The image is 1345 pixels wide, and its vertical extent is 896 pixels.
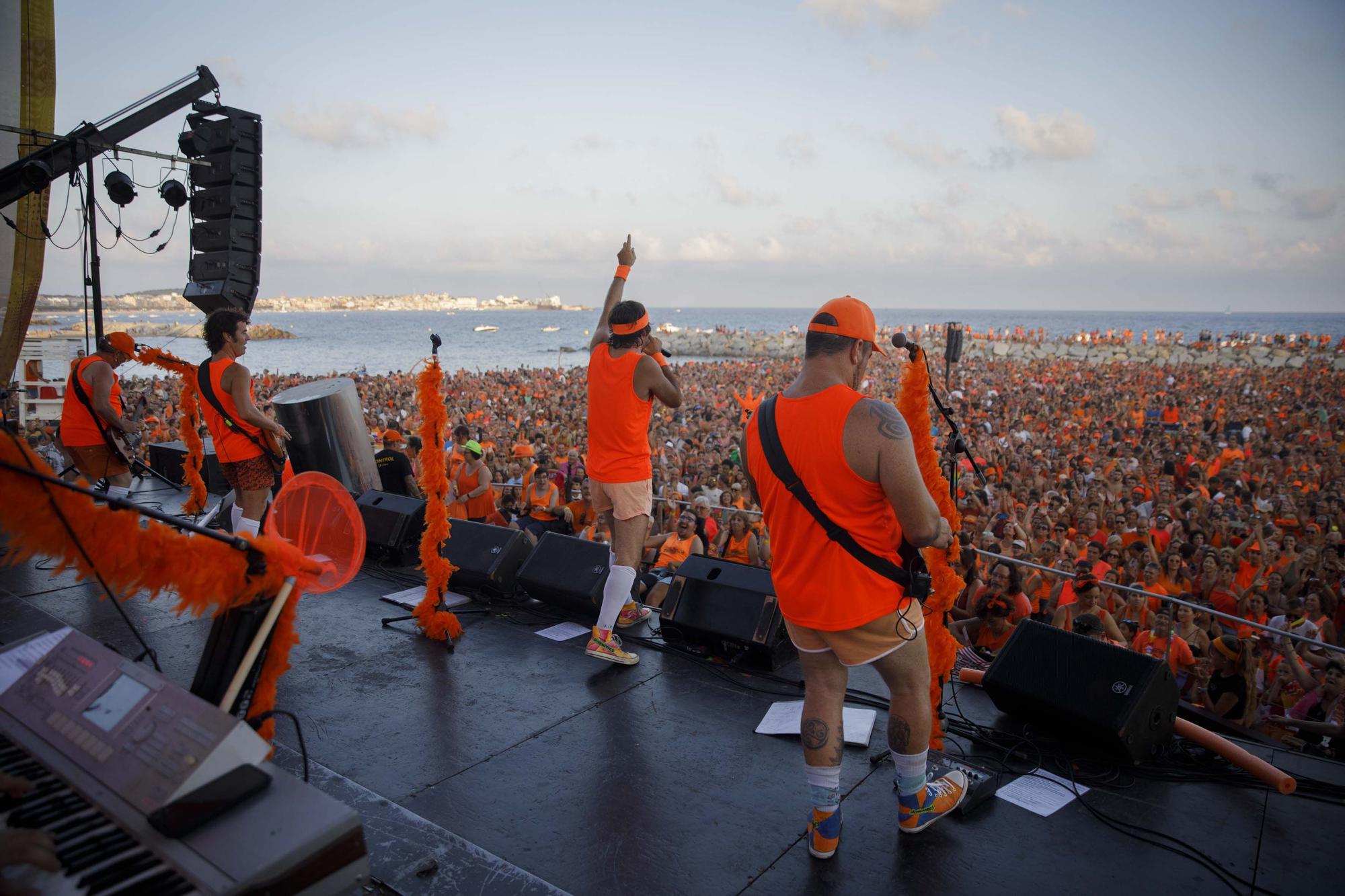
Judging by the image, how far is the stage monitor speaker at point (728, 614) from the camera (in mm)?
4074

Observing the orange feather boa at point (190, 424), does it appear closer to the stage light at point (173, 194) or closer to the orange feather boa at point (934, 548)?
the stage light at point (173, 194)

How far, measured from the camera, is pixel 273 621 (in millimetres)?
1917

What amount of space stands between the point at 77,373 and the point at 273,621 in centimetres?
491

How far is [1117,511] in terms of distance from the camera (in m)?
8.85

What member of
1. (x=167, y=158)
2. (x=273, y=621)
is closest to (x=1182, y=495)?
(x=273, y=621)

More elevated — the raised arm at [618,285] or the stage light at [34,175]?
the stage light at [34,175]

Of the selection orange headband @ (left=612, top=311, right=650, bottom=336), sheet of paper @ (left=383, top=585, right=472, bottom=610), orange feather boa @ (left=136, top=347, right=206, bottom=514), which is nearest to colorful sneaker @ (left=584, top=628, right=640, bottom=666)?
sheet of paper @ (left=383, top=585, right=472, bottom=610)

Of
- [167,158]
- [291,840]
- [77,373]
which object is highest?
[167,158]

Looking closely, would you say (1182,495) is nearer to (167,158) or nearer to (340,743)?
(340,743)

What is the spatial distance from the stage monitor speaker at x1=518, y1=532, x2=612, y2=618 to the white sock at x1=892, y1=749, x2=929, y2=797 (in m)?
2.32

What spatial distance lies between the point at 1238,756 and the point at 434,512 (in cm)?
384

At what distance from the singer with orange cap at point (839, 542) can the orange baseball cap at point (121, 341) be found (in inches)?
201

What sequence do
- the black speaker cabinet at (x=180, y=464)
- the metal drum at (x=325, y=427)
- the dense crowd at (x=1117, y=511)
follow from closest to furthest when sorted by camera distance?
the dense crowd at (x=1117, y=511) < the metal drum at (x=325, y=427) < the black speaker cabinet at (x=180, y=464)

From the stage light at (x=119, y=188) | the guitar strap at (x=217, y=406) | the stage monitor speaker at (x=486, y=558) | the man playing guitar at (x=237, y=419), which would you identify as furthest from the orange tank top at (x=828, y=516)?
the stage light at (x=119, y=188)
